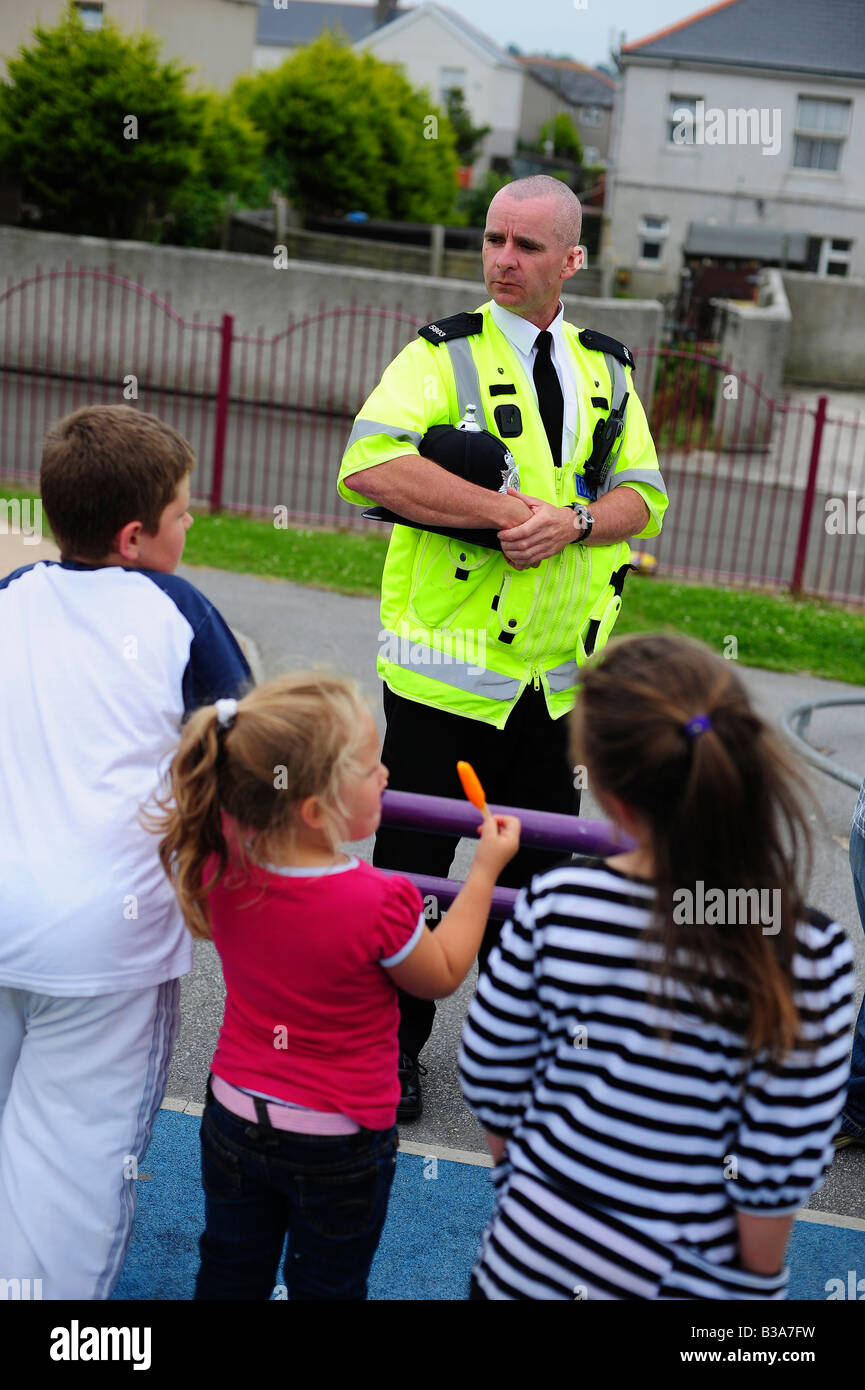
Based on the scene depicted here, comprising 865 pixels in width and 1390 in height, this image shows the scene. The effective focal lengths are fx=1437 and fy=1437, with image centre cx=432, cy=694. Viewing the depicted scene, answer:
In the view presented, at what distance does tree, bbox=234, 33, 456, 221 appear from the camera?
2603 centimetres

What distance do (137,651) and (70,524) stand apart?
26 centimetres

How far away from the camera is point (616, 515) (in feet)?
11.9

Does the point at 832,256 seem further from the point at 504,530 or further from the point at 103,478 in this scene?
the point at 103,478

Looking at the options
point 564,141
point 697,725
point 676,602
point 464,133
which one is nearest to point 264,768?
point 697,725

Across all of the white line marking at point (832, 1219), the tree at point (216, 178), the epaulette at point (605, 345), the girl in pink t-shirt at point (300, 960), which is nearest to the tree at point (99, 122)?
the tree at point (216, 178)

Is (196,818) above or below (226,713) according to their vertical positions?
below

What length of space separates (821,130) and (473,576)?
32.9m

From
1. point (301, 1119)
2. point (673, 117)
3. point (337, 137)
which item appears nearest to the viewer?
point (301, 1119)

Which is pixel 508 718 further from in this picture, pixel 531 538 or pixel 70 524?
pixel 70 524

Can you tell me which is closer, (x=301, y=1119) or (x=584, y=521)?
(x=301, y=1119)

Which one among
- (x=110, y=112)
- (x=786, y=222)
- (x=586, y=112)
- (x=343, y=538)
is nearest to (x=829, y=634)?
(x=343, y=538)

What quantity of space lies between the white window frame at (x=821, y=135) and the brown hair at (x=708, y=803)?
3382 cm

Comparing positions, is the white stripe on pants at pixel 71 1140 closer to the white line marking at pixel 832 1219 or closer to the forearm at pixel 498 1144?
the forearm at pixel 498 1144

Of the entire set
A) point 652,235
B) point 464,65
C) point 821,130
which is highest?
point 464,65
